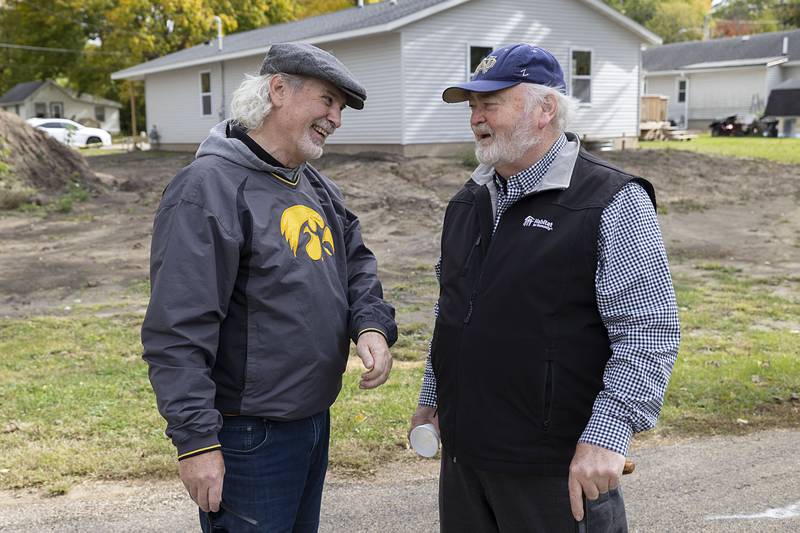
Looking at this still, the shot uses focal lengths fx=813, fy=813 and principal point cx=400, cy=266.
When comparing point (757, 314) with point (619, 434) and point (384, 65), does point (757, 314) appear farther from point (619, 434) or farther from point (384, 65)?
point (384, 65)

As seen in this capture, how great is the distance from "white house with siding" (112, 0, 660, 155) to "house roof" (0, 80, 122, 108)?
34.4 meters

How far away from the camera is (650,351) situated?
2.28 metres

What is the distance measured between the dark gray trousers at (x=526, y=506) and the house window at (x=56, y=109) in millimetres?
63301

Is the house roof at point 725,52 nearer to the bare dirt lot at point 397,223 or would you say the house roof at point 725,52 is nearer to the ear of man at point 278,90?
the bare dirt lot at point 397,223

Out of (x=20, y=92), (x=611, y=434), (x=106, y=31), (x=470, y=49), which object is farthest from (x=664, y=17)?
(x=611, y=434)

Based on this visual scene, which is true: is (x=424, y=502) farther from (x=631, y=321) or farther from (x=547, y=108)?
(x=547, y=108)

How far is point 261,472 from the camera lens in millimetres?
2568

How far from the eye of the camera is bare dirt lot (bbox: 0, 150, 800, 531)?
403 centimetres

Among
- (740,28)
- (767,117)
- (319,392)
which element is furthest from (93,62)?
(740,28)

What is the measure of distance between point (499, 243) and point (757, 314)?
661cm

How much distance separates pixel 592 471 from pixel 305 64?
5.06 feet

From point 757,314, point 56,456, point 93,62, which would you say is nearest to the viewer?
point 56,456

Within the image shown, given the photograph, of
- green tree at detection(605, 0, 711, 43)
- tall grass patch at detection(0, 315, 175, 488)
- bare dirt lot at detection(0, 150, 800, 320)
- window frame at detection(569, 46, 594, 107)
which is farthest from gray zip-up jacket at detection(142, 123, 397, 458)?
green tree at detection(605, 0, 711, 43)

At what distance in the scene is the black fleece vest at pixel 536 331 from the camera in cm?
236
